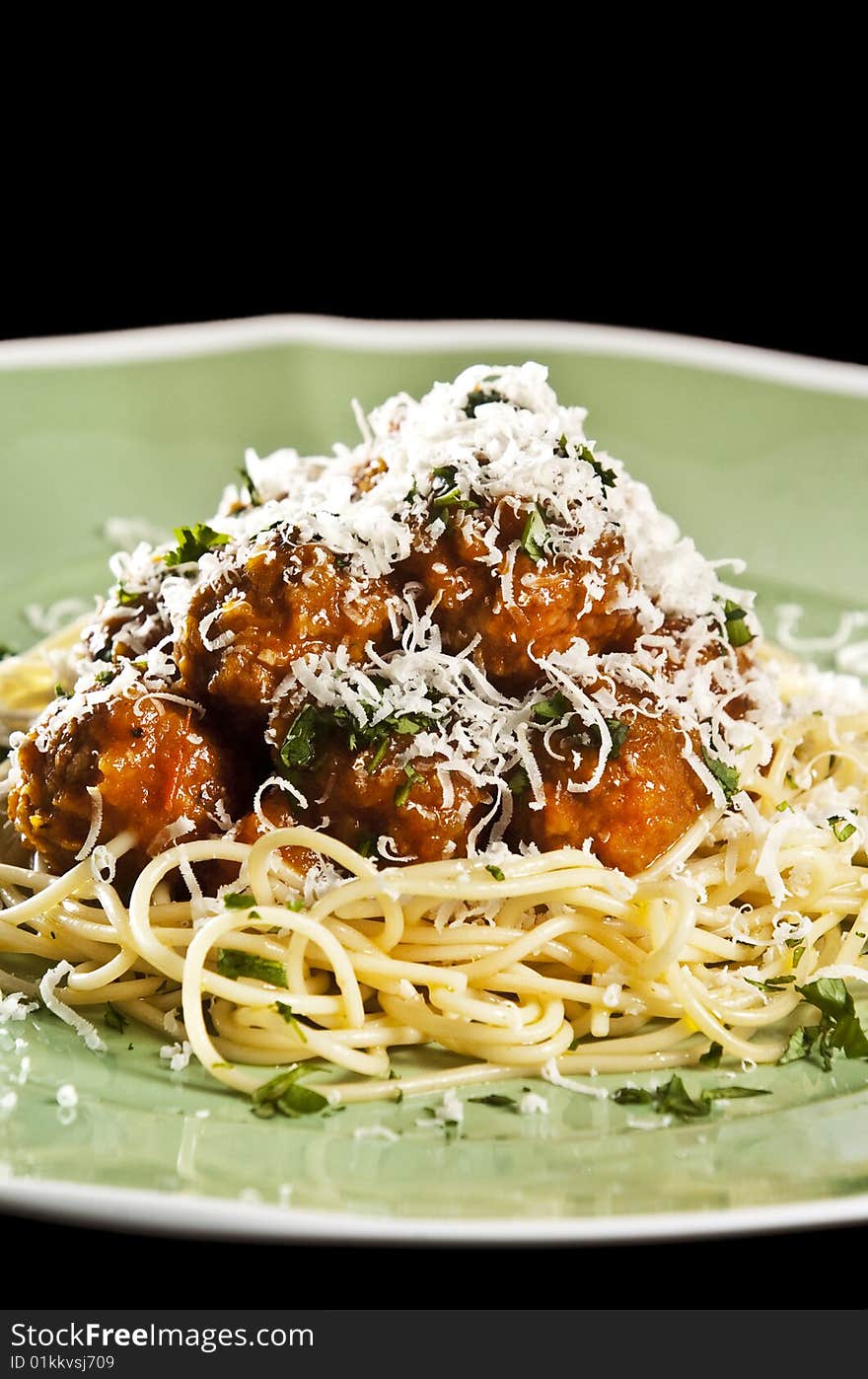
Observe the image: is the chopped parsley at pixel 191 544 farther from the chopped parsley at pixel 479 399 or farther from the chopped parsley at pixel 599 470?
the chopped parsley at pixel 599 470

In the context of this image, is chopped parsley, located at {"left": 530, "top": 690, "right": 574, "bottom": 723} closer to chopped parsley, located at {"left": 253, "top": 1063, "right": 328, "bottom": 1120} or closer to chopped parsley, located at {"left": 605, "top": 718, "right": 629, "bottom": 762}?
chopped parsley, located at {"left": 605, "top": 718, "right": 629, "bottom": 762}

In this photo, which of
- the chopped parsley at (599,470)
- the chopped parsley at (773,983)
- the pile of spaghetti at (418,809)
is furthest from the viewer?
the chopped parsley at (599,470)

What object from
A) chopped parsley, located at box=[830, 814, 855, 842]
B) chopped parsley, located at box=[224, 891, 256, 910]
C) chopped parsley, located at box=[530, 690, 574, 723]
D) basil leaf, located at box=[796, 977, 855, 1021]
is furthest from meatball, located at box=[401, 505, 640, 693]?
basil leaf, located at box=[796, 977, 855, 1021]

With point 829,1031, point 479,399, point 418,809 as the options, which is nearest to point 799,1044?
point 829,1031

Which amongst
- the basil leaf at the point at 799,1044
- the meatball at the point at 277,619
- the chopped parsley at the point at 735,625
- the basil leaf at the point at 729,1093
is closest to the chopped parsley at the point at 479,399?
the meatball at the point at 277,619

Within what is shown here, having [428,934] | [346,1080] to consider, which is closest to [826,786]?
[428,934]

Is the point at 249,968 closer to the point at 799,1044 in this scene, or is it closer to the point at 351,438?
the point at 799,1044
